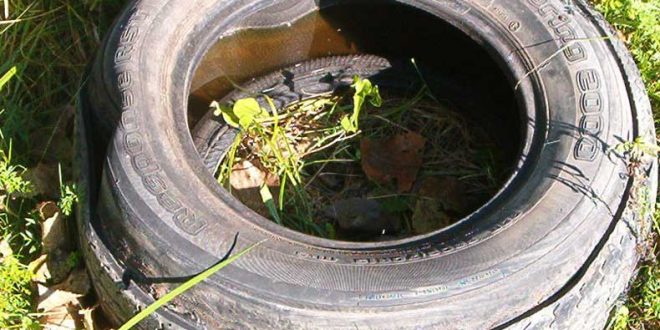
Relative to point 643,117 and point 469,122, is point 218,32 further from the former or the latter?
point 643,117

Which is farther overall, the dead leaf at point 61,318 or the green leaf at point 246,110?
the green leaf at point 246,110

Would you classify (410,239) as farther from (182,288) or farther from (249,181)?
(249,181)

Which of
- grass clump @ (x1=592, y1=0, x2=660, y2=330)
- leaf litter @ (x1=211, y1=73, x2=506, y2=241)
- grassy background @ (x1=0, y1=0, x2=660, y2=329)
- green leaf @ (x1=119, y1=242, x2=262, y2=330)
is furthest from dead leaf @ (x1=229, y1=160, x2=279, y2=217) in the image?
grass clump @ (x1=592, y1=0, x2=660, y2=330)

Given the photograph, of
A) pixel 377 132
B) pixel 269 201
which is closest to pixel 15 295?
pixel 269 201

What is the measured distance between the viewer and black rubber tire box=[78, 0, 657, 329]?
1918 mm

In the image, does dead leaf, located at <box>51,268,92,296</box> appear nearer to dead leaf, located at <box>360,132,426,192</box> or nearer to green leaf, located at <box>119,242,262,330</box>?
green leaf, located at <box>119,242,262,330</box>

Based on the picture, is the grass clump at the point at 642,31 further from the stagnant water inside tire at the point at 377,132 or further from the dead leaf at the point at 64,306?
the dead leaf at the point at 64,306

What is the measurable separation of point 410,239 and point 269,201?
0.70 meters

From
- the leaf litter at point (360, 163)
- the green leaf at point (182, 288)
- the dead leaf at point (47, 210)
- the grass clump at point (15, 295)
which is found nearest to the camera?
the green leaf at point (182, 288)

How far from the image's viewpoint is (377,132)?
9.39ft

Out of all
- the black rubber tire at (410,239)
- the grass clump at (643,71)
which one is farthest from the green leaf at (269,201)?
the grass clump at (643,71)

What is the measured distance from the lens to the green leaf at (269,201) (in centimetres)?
261

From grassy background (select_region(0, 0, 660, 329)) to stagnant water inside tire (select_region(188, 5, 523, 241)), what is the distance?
1.42 feet

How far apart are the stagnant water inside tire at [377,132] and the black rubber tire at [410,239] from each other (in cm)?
29
